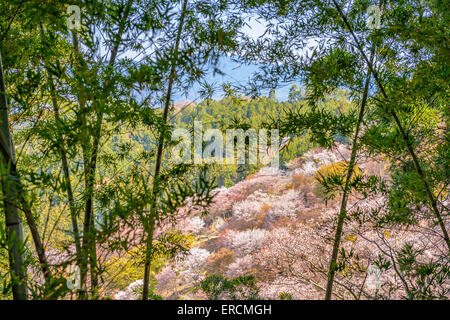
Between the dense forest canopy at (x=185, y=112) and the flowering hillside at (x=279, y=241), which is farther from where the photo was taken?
the flowering hillside at (x=279, y=241)

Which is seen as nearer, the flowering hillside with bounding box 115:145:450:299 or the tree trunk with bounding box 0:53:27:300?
the tree trunk with bounding box 0:53:27:300

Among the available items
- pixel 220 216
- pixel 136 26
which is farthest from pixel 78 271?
pixel 220 216

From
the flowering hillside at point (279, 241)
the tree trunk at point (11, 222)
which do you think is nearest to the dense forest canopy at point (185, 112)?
the tree trunk at point (11, 222)

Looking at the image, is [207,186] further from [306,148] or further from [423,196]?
[306,148]

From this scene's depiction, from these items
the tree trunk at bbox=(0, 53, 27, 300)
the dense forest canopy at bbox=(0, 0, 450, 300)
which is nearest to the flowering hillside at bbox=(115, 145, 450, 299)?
the dense forest canopy at bbox=(0, 0, 450, 300)

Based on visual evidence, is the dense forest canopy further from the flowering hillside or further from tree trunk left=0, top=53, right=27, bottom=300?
the flowering hillside

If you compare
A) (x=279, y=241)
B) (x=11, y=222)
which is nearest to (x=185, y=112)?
(x=11, y=222)

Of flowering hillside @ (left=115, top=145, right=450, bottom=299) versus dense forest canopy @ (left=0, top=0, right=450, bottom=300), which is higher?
dense forest canopy @ (left=0, top=0, right=450, bottom=300)

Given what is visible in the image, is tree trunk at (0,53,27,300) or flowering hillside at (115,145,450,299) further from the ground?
tree trunk at (0,53,27,300)

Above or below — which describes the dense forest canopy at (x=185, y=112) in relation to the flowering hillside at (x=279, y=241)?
above

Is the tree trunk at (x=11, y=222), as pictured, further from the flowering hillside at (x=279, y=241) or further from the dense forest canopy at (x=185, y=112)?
the flowering hillside at (x=279, y=241)

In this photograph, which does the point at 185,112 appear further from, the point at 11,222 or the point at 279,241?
the point at 279,241

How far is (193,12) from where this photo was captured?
2156mm
